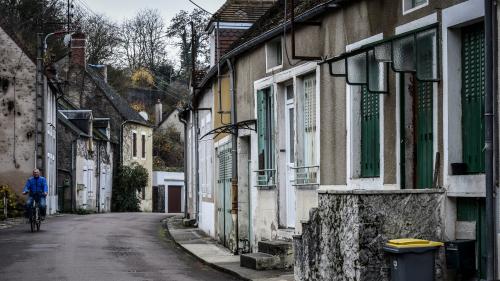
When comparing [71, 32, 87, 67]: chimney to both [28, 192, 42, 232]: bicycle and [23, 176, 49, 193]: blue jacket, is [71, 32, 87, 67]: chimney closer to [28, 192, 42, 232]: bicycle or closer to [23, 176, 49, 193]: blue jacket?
[23, 176, 49, 193]: blue jacket

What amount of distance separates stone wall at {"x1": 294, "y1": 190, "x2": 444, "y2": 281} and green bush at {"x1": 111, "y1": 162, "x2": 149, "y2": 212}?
1900 inches

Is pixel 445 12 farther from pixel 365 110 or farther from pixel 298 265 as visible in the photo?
pixel 298 265

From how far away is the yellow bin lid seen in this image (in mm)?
9617

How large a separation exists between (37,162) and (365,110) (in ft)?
85.0

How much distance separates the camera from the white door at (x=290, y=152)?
1650cm

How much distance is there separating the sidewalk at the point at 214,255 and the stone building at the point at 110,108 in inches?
1111

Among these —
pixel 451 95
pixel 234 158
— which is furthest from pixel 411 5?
pixel 234 158

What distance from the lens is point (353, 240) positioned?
33.6ft

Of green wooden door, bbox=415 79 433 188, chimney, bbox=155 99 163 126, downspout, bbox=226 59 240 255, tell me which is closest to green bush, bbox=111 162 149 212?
chimney, bbox=155 99 163 126

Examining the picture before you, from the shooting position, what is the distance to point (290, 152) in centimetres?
1673

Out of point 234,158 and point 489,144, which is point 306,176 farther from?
point 489,144

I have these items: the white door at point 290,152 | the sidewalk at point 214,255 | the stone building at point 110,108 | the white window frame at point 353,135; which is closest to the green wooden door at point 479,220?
the white window frame at point 353,135

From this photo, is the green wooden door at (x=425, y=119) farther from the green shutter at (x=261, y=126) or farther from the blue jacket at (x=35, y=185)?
the blue jacket at (x=35, y=185)

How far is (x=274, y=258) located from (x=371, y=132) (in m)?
3.59
